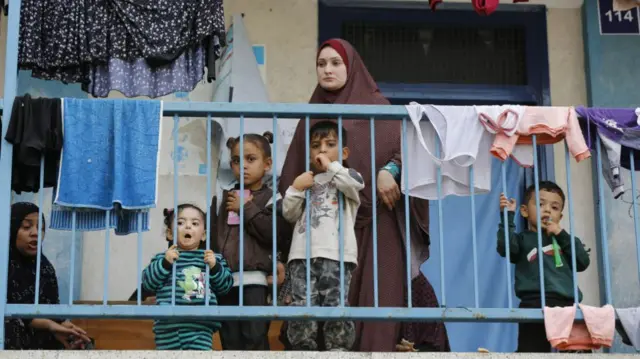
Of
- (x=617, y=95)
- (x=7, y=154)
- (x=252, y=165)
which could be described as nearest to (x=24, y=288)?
(x=7, y=154)

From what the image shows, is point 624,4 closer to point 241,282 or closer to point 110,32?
point 110,32

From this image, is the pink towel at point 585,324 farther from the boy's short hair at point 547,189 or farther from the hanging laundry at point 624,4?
the hanging laundry at point 624,4

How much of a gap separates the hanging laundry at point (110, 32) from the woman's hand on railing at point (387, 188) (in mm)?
1311

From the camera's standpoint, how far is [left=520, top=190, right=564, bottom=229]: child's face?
795 cm

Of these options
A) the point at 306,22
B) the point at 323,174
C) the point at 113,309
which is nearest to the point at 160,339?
the point at 113,309

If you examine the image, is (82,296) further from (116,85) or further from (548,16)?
(548,16)

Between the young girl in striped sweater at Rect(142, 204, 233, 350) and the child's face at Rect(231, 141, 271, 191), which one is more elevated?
the child's face at Rect(231, 141, 271, 191)

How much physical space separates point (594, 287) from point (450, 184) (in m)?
2.53

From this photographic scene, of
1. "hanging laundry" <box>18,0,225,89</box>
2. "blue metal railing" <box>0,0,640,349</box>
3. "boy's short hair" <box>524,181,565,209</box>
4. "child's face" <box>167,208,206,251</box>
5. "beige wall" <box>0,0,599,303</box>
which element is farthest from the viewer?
"beige wall" <box>0,0,599,303</box>

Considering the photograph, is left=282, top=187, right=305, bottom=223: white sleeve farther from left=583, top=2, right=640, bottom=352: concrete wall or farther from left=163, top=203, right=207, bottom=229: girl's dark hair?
left=583, top=2, right=640, bottom=352: concrete wall

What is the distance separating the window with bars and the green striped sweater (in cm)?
313

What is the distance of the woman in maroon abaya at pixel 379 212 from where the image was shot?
25.0ft

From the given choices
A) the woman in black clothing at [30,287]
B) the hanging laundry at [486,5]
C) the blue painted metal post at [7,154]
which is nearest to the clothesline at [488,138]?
the hanging laundry at [486,5]

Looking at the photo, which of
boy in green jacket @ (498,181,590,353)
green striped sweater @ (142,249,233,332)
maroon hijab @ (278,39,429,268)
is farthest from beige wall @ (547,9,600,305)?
green striped sweater @ (142,249,233,332)
